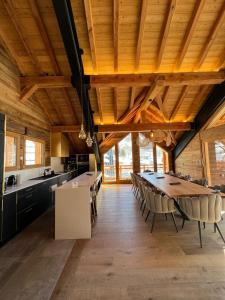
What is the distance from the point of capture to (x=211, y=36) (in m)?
3.74

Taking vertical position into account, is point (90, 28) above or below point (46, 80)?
above

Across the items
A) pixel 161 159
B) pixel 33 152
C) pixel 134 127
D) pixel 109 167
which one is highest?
pixel 134 127

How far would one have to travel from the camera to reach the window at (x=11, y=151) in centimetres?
413

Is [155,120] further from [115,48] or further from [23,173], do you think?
[23,173]

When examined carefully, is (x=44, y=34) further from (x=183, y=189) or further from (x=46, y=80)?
(x=183, y=189)

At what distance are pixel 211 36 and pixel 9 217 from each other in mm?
5250

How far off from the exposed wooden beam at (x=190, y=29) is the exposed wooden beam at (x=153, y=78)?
1.15 feet

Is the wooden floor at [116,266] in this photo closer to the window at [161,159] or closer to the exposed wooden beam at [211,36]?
the exposed wooden beam at [211,36]

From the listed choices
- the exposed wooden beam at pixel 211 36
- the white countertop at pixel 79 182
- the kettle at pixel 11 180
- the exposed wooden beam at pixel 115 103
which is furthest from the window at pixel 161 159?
the kettle at pixel 11 180

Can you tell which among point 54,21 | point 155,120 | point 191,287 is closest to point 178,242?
point 191,287

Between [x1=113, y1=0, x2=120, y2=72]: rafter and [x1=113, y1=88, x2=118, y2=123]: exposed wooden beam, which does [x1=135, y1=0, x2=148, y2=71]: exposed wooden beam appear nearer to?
[x1=113, y1=0, x2=120, y2=72]: rafter

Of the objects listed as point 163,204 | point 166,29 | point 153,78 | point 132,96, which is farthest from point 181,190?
point 132,96

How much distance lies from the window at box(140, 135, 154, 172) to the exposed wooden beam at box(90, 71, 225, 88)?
584 centimetres

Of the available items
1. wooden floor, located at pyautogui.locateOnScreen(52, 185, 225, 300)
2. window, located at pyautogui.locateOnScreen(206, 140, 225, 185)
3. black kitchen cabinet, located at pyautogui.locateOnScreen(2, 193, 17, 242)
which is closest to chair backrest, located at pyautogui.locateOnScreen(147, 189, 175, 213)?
wooden floor, located at pyautogui.locateOnScreen(52, 185, 225, 300)
